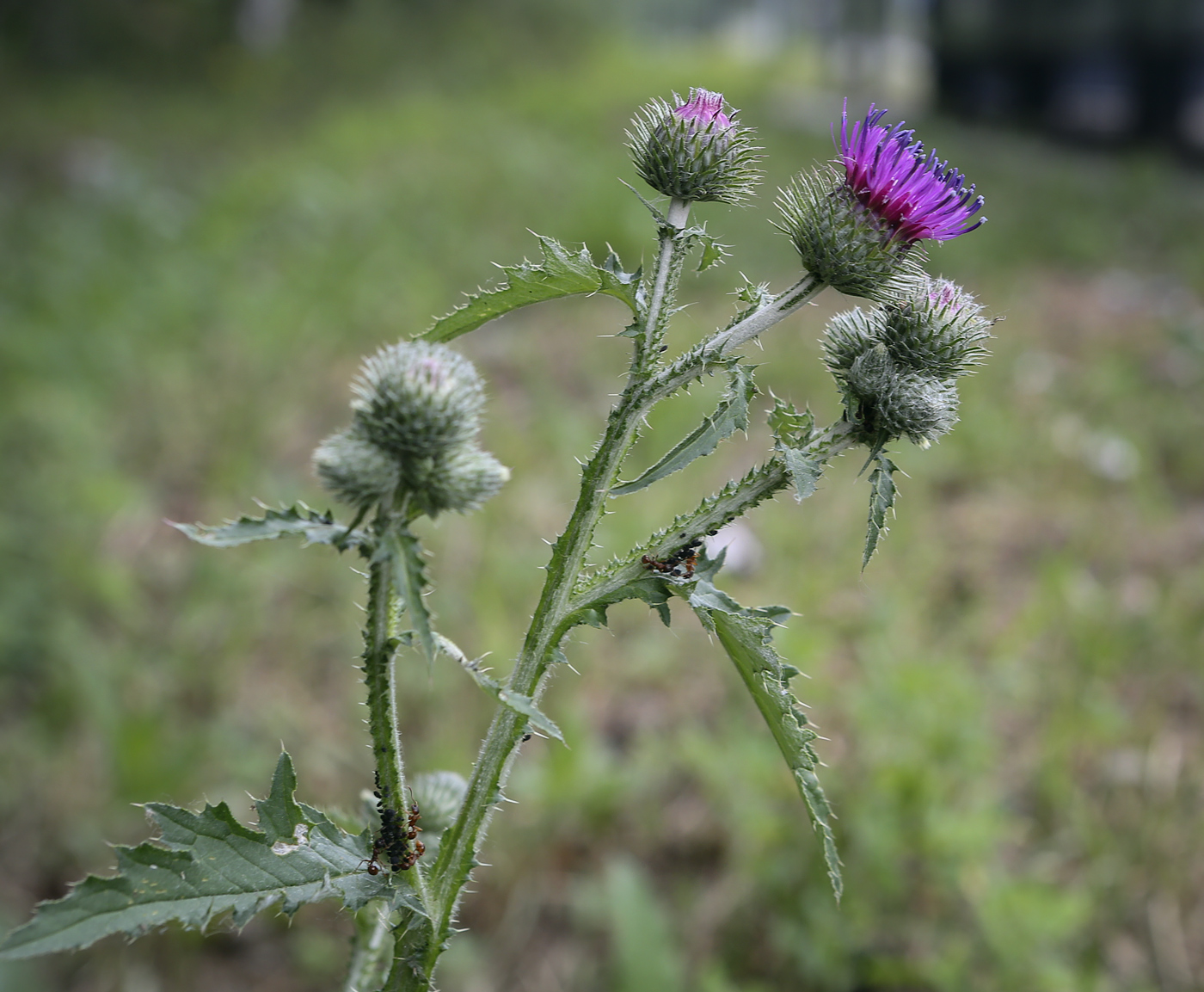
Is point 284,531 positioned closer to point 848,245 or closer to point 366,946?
point 366,946

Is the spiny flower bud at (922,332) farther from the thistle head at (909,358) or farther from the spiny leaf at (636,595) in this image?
the spiny leaf at (636,595)

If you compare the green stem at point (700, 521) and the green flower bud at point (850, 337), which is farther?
the green flower bud at point (850, 337)

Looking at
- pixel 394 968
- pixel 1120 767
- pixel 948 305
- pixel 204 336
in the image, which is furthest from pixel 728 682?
pixel 204 336

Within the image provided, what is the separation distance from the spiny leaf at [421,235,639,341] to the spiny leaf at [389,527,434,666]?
40cm

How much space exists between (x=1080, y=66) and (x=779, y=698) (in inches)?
825

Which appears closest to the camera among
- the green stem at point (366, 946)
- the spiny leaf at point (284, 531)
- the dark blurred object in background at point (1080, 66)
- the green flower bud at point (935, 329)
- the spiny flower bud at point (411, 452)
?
the spiny leaf at point (284, 531)

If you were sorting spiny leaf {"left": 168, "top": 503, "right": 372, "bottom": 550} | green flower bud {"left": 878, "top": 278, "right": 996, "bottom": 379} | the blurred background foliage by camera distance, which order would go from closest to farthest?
spiny leaf {"left": 168, "top": 503, "right": 372, "bottom": 550} → green flower bud {"left": 878, "top": 278, "right": 996, "bottom": 379} → the blurred background foliage

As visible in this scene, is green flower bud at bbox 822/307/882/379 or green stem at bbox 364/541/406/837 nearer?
green stem at bbox 364/541/406/837

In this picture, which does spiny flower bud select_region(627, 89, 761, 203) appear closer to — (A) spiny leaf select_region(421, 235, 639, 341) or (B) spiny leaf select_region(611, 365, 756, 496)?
(A) spiny leaf select_region(421, 235, 639, 341)

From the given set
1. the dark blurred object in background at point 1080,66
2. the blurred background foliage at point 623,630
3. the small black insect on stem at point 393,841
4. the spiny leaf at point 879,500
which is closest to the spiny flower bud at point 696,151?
the spiny leaf at point 879,500

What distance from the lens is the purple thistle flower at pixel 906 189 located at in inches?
63.9

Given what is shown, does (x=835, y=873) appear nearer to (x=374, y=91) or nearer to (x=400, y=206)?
(x=400, y=206)

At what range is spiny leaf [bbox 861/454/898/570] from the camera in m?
1.38

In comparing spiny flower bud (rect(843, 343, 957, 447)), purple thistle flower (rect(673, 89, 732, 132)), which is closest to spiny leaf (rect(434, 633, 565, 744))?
spiny flower bud (rect(843, 343, 957, 447))
